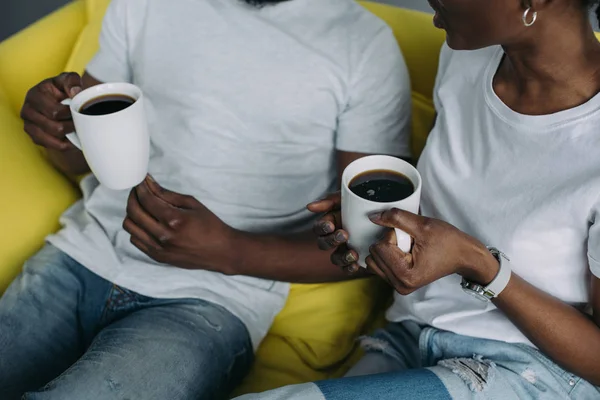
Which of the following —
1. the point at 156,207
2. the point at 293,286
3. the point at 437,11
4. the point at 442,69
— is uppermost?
the point at 437,11

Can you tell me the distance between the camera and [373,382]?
953 millimetres

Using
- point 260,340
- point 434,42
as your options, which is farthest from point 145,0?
point 260,340

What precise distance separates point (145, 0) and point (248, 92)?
0.29 metres

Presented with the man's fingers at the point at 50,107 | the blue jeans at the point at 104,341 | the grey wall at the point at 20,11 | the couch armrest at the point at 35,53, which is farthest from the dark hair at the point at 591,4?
the grey wall at the point at 20,11

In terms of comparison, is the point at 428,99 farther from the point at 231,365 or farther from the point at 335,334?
the point at 231,365

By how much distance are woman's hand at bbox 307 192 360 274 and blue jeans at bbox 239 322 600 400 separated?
17cm

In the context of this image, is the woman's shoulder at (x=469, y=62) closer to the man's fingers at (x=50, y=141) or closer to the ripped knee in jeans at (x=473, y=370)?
the ripped knee in jeans at (x=473, y=370)

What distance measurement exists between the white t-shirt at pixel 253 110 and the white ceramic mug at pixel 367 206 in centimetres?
33

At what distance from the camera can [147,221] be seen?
42.6 inches

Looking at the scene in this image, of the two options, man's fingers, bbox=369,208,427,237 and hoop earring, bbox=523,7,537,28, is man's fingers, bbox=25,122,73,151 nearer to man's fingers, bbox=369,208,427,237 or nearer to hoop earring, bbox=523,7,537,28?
man's fingers, bbox=369,208,427,237

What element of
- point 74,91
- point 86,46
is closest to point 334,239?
point 74,91

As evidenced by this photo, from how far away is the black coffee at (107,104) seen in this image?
1.00 m

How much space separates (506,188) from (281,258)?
1.40 feet

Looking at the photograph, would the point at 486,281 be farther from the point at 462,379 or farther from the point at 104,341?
the point at 104,341
